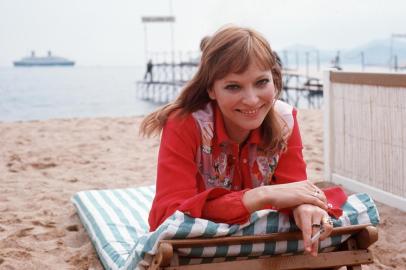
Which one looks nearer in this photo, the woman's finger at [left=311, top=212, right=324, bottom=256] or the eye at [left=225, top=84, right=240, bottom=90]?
the woman's finger at [left=311, top=212, right=324, bottom=256]

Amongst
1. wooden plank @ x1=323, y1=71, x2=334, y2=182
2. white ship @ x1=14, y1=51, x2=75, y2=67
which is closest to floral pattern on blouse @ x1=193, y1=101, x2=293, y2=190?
wooden plank @ x1=323, y1=71, x2=334, y2=182

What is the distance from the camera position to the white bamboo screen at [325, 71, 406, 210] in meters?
3.46

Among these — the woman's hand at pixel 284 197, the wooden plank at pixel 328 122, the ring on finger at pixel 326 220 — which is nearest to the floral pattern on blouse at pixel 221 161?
the woman's hand at pixel 284 197

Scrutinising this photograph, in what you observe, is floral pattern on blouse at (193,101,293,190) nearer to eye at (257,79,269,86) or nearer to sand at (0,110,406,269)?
eye at (257,79,269,86)

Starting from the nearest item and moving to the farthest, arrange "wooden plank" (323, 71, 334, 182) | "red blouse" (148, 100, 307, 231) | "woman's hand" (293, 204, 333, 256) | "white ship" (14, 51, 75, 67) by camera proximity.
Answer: "woman's hand" (293, 204, 333, 256), "red blouse" (148, 100, 307, 231), "wooden plank" (323, 71, 334, 182), "white ship" (14, 51, 75, 67)

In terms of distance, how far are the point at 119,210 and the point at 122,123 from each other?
5.05 m

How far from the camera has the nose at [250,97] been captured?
5.65 ft

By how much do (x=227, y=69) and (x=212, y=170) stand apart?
347 millimetres

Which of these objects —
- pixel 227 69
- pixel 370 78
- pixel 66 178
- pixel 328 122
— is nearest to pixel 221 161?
pixel 227 69

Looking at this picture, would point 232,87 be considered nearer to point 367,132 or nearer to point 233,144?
point 233,144

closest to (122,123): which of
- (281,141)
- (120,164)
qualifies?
(120,164)

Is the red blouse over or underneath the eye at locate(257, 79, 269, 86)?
underneath

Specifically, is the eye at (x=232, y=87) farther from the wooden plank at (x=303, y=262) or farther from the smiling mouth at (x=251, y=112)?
the wooden plank at (x=303, y=262)

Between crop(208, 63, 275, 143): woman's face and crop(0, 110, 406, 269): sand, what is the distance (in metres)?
1.15
